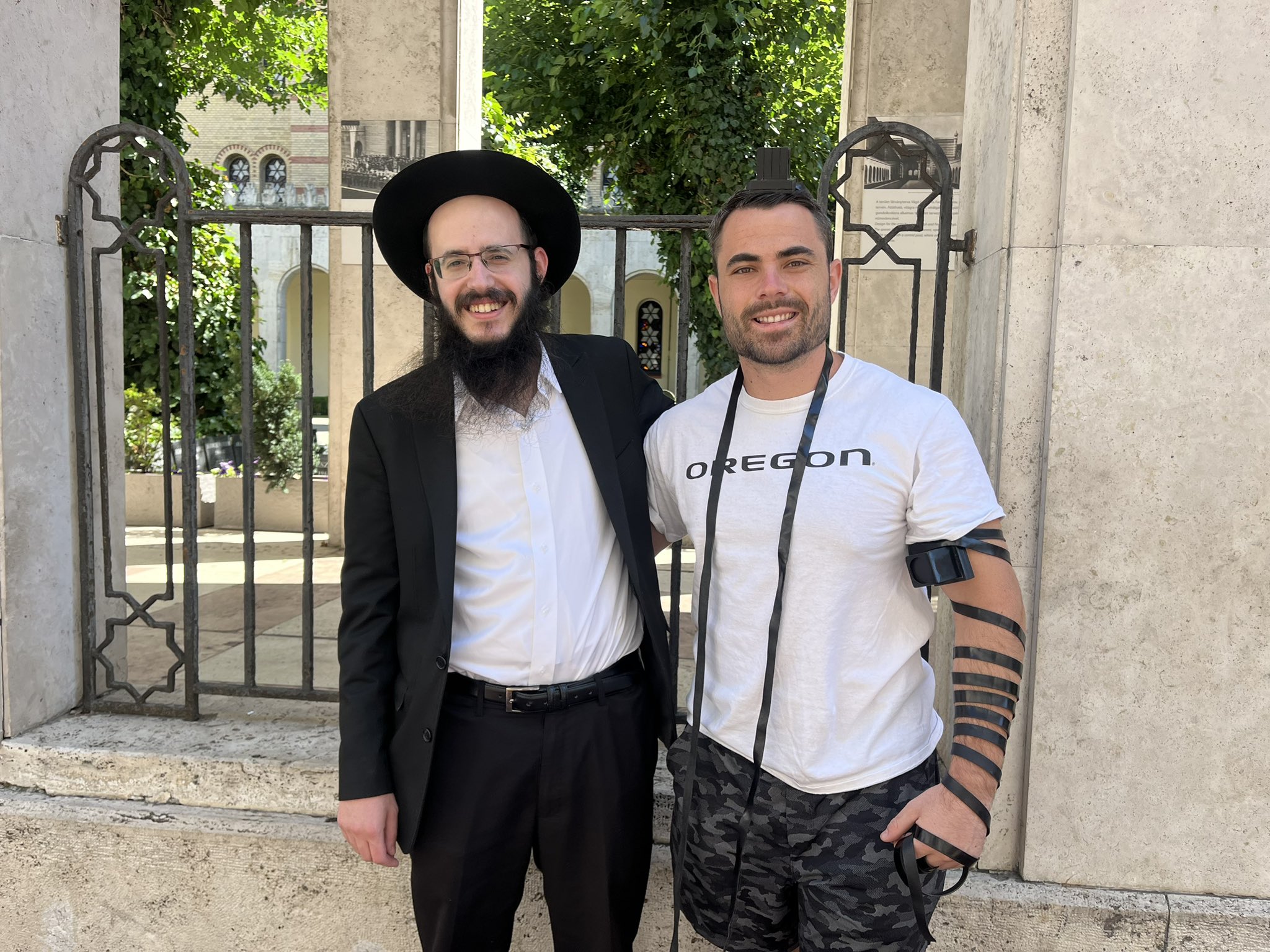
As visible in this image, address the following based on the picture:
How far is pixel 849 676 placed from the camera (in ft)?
6.41

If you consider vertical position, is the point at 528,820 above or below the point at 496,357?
below

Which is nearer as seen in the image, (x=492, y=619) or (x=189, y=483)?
(x=492, y=619)

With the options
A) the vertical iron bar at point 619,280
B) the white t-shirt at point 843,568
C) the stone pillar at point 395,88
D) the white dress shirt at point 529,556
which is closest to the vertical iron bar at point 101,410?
the vertical iron bar at point 619,280

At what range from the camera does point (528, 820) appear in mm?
2264

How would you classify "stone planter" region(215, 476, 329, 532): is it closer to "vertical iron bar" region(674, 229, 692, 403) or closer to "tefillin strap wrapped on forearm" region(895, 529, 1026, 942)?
"vertical iron bar" region(674, 229, 692, 403)

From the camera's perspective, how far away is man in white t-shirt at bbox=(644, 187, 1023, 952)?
190cm

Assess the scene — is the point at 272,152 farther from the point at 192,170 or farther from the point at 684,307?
the point at 684,307

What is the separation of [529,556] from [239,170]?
3423 cm

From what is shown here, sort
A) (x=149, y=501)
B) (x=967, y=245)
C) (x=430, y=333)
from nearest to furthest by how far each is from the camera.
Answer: (x=430, y=333), (x=967, y=245), (x=149, y=501)

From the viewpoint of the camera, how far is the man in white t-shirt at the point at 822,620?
75.0 inches

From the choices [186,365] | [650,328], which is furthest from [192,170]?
[650,328]

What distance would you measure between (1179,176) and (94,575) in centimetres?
365

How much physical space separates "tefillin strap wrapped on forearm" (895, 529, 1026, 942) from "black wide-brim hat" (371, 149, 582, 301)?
1.24 meters

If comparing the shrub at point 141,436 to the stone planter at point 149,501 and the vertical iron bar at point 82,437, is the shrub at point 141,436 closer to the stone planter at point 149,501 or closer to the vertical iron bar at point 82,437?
the stone planter at point 149,501
